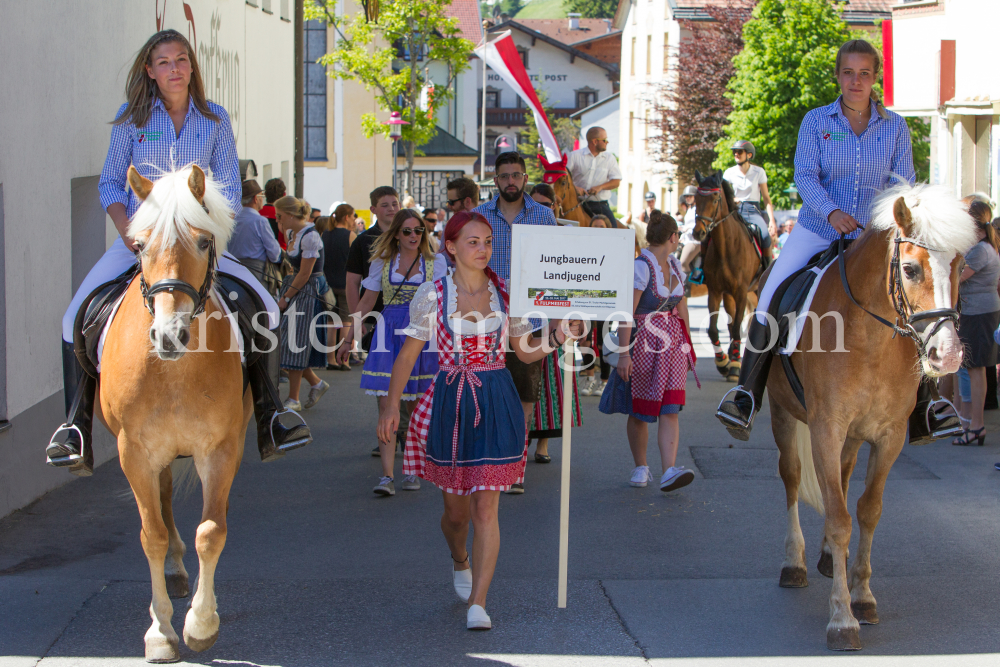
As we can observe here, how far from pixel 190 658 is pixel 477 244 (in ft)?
7.87

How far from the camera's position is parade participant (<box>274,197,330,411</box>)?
1173 centimetres

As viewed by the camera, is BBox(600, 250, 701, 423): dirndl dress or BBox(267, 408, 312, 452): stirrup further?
BBox(600, 250, 701, 423): dirndl dress

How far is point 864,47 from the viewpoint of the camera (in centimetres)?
605

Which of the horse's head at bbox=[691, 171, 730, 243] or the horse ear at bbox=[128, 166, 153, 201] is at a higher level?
the horse's head at bbox=[691, 171, 730, 243]

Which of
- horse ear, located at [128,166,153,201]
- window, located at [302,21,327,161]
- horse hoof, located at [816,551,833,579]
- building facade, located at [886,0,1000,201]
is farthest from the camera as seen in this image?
window, located at [302,21,327,161]

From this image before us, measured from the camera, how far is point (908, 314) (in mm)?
4918

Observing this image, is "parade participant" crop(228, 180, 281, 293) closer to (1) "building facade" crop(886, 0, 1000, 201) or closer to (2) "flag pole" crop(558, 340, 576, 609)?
(2) "flag pole" crop(558, 340, 576, 609)

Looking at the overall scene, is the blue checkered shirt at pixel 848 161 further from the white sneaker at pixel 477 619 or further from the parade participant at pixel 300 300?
the parade participant at pixel 300 300

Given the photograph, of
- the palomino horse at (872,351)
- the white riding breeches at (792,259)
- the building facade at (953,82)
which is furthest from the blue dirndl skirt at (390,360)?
the building facade at (953,82)

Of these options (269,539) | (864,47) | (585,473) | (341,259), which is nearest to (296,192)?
(341,259)

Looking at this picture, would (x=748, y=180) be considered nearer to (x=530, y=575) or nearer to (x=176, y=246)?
(x=530, y=575)

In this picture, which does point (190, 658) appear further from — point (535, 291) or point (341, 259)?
point (341, 259)

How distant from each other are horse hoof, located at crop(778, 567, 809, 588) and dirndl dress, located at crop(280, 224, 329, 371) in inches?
265

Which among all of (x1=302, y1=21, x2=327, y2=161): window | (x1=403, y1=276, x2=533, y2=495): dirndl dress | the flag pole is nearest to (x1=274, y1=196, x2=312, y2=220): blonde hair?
(x1=403, y1=276, x2=533, y2=495): dirndl dress
